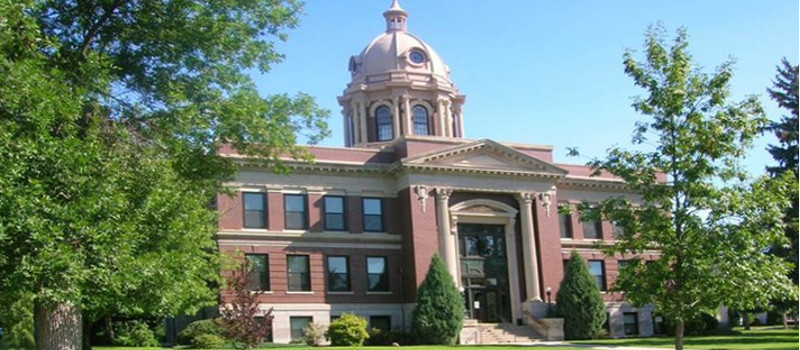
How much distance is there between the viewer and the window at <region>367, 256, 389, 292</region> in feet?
152

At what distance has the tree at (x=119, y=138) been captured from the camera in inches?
714

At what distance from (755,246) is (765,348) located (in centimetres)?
1396

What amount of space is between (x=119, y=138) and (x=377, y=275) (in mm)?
25325

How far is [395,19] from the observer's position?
63312 millimetres

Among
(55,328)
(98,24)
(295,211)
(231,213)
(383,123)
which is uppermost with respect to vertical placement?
(383,123)

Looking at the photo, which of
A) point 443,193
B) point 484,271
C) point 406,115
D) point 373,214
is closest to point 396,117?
point 406,115

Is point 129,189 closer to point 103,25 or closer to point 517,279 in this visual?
point 103,25

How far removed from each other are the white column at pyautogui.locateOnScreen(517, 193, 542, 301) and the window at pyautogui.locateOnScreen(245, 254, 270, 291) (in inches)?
501

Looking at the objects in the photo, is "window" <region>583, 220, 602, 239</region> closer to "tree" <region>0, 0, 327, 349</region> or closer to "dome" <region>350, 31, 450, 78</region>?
"dome" <region>350, 31, 450, 78</region>

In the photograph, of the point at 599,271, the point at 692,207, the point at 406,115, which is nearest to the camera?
the point at 692,207

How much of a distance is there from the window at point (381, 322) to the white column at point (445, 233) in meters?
3.67

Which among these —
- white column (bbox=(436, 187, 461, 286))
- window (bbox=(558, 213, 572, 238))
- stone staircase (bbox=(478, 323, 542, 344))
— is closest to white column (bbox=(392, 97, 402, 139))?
window (bbox=(558, 213, 572, 238))

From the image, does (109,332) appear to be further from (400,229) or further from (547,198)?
(547,198)

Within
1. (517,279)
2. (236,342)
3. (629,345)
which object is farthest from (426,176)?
(236,342)
